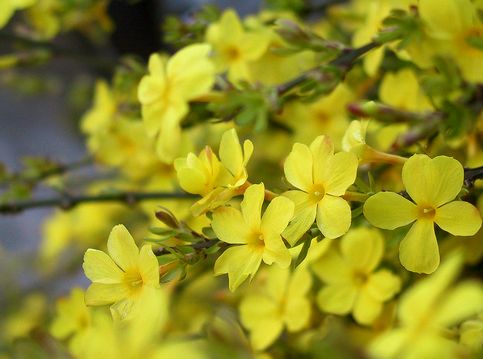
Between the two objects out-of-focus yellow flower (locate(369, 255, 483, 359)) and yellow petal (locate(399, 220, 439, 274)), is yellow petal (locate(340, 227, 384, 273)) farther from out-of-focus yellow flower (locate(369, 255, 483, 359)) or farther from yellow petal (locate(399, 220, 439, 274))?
out-of-focus yellow flower (locate(369, 255, 483, 359))

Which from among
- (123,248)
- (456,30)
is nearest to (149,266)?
(123,248)

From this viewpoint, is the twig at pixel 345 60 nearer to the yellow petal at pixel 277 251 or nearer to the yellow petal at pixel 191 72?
the yellow petal at pixel 191 72

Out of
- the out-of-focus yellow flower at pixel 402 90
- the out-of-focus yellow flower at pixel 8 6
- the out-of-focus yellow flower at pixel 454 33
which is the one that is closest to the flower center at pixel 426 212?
the out-of-focus yellow flower at pixel 454 33

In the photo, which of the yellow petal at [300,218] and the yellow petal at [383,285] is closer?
the yellow petal at [300,218]

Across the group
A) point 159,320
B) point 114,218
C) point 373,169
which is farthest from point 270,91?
point 114,218

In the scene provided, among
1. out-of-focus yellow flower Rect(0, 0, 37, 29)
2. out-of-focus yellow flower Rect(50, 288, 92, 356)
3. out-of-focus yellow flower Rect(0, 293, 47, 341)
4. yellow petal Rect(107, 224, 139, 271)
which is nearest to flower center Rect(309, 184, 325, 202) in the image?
yellow petal Rect(107, 224, 139, 271)

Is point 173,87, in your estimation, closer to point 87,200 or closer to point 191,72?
point 191,72
